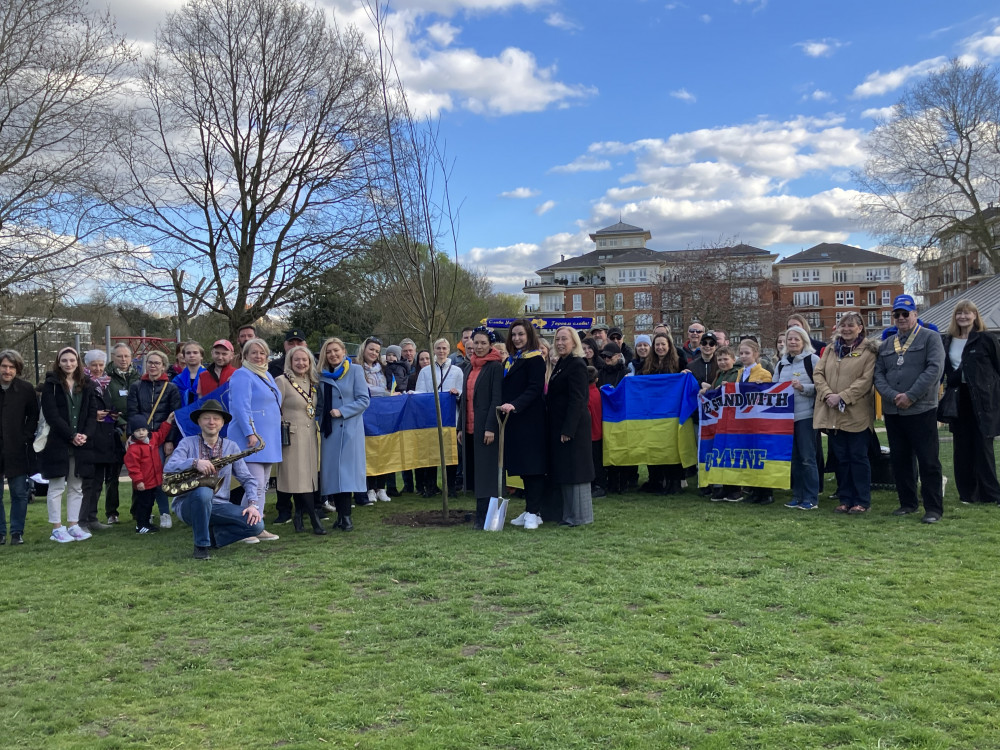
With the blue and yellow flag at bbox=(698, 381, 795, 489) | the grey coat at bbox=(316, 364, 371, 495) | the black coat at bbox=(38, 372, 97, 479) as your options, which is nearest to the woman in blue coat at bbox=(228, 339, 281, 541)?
the grey coat at bbox=(316, 364, 371, 495)

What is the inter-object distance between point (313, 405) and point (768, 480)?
5377 millimetres

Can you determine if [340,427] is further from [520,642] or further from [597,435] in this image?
[520,642]

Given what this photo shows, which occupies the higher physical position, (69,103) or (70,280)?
(69,103)

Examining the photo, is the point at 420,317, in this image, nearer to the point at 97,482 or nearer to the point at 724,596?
the point at 97,482

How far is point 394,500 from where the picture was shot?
34.9ft

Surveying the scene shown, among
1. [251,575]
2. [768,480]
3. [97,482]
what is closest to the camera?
[251,575]

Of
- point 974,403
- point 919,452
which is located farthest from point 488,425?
point 974,403

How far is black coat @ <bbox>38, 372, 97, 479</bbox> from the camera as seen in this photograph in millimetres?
8273

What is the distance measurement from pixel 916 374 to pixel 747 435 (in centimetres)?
217

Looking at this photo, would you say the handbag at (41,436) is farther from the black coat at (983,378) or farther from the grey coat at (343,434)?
the black coat at (983,378)

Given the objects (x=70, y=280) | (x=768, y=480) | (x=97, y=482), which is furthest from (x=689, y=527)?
(x=70, y=280)

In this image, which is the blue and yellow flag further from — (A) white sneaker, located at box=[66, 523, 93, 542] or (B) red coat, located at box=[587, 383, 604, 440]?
(A) white sneaker, located at box=[66, 523, 93, 542]

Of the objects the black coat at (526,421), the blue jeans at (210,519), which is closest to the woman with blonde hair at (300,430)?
the blue jeans at (210,519)

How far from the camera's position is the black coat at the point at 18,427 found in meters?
8.09
